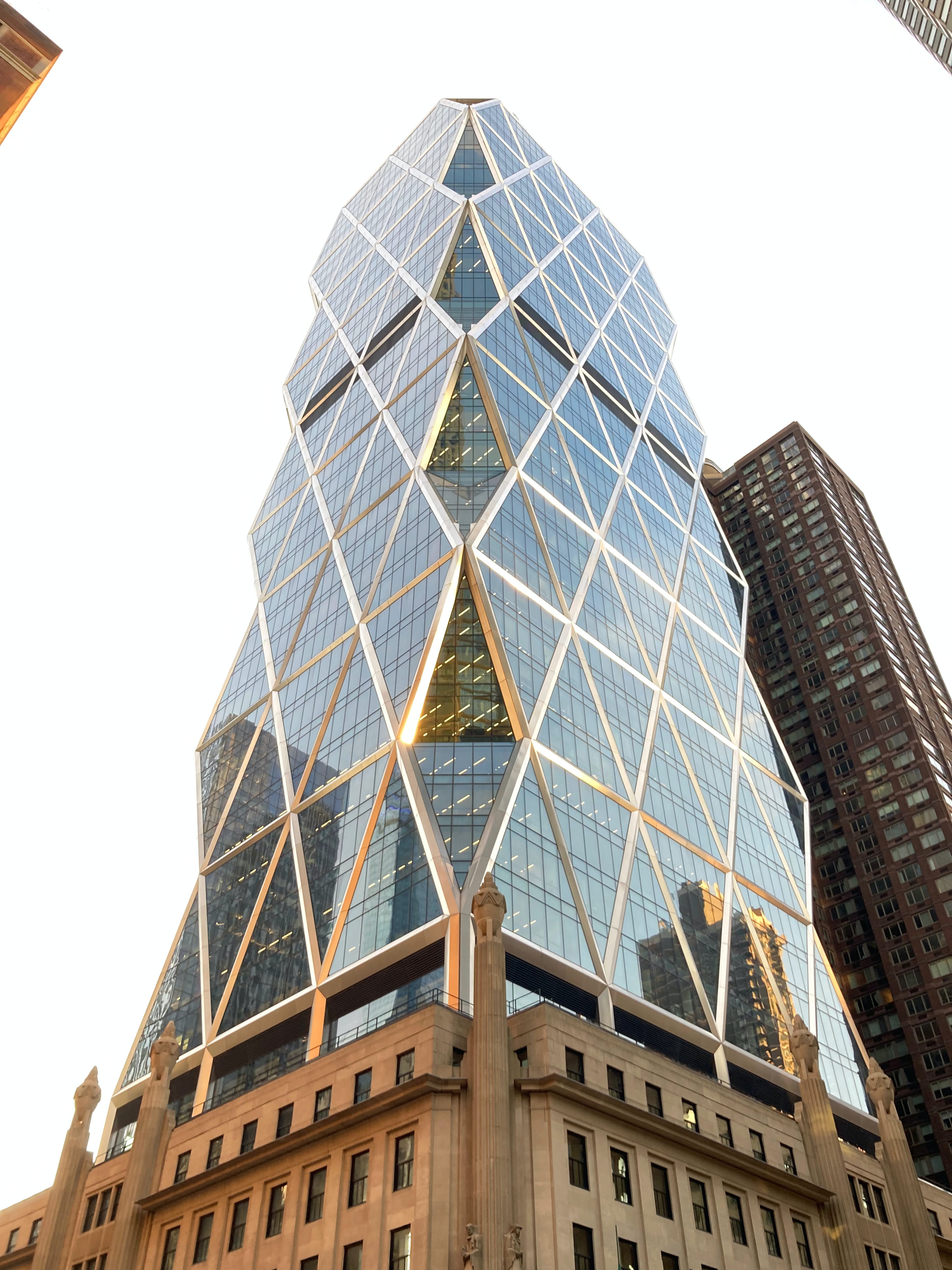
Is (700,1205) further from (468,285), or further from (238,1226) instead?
(468,285)

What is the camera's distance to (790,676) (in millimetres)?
125562

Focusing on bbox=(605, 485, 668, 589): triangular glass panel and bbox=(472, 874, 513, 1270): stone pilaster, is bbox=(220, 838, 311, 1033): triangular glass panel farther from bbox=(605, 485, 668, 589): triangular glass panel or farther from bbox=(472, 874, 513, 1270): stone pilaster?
bbox=(605, 485, 668, 589): triangular glass panel

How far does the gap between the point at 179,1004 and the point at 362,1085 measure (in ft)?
101

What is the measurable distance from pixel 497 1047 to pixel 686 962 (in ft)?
91.7

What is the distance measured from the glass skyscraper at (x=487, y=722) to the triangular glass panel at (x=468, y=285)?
295mm

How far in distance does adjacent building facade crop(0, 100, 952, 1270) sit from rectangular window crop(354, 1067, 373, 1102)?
21cm

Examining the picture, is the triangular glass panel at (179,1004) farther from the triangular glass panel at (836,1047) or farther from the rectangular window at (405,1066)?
the triangular glass panel at (836,1047)

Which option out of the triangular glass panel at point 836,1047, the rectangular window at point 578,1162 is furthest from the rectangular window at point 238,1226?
the triangular glass panel at point 836,1047

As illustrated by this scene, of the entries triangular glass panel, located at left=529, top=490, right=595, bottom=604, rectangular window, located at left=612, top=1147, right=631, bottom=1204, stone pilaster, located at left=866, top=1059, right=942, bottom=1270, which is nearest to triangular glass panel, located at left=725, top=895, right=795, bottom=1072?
stone pilaster, located at left=866, top=1059, right=942, bottom=1270

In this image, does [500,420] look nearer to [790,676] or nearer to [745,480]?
[790,676]

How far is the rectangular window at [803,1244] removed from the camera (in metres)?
52.2

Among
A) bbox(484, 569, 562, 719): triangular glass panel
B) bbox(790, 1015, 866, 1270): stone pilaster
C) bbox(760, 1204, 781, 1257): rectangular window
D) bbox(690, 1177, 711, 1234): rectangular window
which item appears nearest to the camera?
bbox(690, 1177, 711, 1234): rectangular window

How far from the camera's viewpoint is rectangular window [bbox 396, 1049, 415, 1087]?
4734cm

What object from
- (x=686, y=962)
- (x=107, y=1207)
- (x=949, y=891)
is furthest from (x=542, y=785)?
(x=949, y=891)
